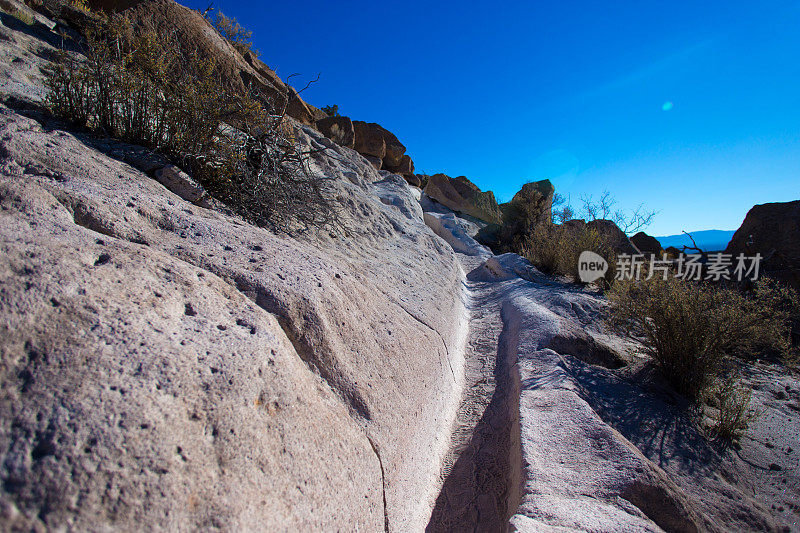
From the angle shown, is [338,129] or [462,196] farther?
[462,196]

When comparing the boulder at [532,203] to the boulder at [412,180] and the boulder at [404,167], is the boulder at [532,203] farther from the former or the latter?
the boulder at [404,167]

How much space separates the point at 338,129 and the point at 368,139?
3.18 metres

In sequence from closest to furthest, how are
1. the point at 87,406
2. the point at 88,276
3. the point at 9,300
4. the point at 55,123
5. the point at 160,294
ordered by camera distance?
the point at 87,406 → the point at 9,300 → the point at 88,276 → the point at 160,294 → the point at 55,123

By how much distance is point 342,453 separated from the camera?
163 cm

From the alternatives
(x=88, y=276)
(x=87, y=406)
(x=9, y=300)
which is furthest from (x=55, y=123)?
(x=87, y=406)

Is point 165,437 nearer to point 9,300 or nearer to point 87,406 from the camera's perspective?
point 87,406

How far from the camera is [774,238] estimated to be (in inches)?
311

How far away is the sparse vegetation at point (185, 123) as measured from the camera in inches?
118

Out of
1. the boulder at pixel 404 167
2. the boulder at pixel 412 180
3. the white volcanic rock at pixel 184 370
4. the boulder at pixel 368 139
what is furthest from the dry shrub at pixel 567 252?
the boulder at pixel 412 180

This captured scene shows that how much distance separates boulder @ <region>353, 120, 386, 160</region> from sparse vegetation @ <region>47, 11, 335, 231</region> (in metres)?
13.0

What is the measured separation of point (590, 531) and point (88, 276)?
7.25 ft

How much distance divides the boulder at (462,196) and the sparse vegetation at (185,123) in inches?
506

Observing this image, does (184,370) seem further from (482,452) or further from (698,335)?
(698,335)

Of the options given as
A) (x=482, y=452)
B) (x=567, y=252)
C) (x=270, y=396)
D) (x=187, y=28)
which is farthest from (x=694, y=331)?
(x=187, y=28)
